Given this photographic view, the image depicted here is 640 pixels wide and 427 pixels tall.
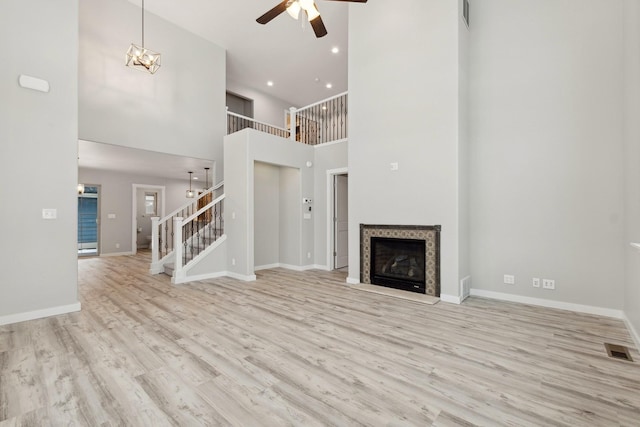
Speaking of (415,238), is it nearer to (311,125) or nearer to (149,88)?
(311,125)

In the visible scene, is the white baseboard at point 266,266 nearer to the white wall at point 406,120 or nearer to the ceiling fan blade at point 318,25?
the white wall at point 406,120

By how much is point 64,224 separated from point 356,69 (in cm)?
484

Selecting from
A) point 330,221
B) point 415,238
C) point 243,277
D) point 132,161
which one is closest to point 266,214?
point 330,221

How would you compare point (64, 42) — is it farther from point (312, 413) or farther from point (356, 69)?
point (312, 413)

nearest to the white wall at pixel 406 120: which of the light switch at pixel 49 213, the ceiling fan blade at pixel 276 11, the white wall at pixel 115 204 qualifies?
the ceiling fan blade at pixel 276 11

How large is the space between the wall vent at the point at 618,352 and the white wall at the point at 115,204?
36.3 ft

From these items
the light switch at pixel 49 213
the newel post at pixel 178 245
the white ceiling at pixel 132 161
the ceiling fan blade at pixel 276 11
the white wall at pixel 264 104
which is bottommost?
the newel post at pixel 178 245

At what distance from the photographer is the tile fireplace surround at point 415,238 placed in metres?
4.09

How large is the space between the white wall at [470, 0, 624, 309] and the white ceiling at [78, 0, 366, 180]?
8.57 feet

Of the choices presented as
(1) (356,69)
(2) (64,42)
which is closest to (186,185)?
(2) (64,42)

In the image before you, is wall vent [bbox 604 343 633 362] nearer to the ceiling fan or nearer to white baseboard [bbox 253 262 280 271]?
the ceiling fan

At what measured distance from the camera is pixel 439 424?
63.2 inches

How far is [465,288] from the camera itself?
4.09 m

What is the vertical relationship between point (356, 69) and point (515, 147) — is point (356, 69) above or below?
above
